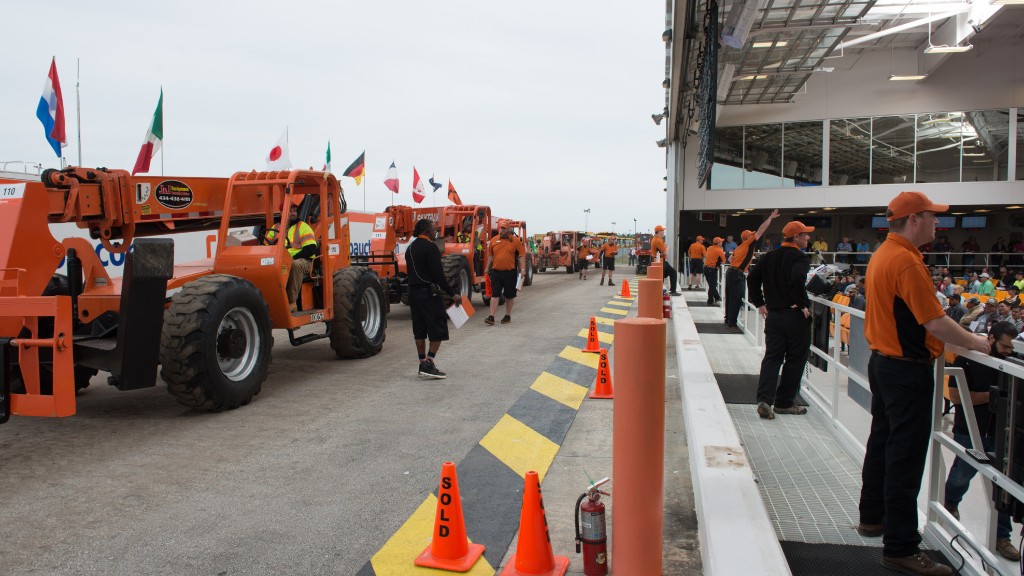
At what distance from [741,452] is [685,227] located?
103ft

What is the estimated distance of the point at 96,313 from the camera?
6086 millimetres

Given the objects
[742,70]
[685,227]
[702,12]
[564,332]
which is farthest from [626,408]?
[685,227]

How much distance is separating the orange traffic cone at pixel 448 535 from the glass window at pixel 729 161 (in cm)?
2777

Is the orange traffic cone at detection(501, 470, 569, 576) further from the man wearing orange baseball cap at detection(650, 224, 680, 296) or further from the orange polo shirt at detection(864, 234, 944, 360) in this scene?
the man wearing orange baseball cap at detection(650, 224, 680, 296)

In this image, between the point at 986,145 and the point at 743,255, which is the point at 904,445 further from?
the point at 986,145

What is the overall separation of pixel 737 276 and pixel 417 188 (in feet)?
54.6

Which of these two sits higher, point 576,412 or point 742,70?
point 742,70

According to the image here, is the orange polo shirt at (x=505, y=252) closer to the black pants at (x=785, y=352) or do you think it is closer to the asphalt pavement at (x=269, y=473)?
the asphalt pavement at (x=269, y=473)

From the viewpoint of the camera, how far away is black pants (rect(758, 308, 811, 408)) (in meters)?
6.20

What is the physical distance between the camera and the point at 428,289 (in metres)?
8.10

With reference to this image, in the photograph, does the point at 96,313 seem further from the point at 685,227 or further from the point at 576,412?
the point at 685,227

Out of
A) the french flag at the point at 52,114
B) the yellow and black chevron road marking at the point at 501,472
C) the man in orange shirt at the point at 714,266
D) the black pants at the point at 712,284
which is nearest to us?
the yellow and black chevron road marking at the point at 501,472

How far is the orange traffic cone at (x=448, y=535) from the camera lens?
358 cm

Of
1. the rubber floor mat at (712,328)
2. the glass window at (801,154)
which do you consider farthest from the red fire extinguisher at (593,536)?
the glass window at (801,154)
